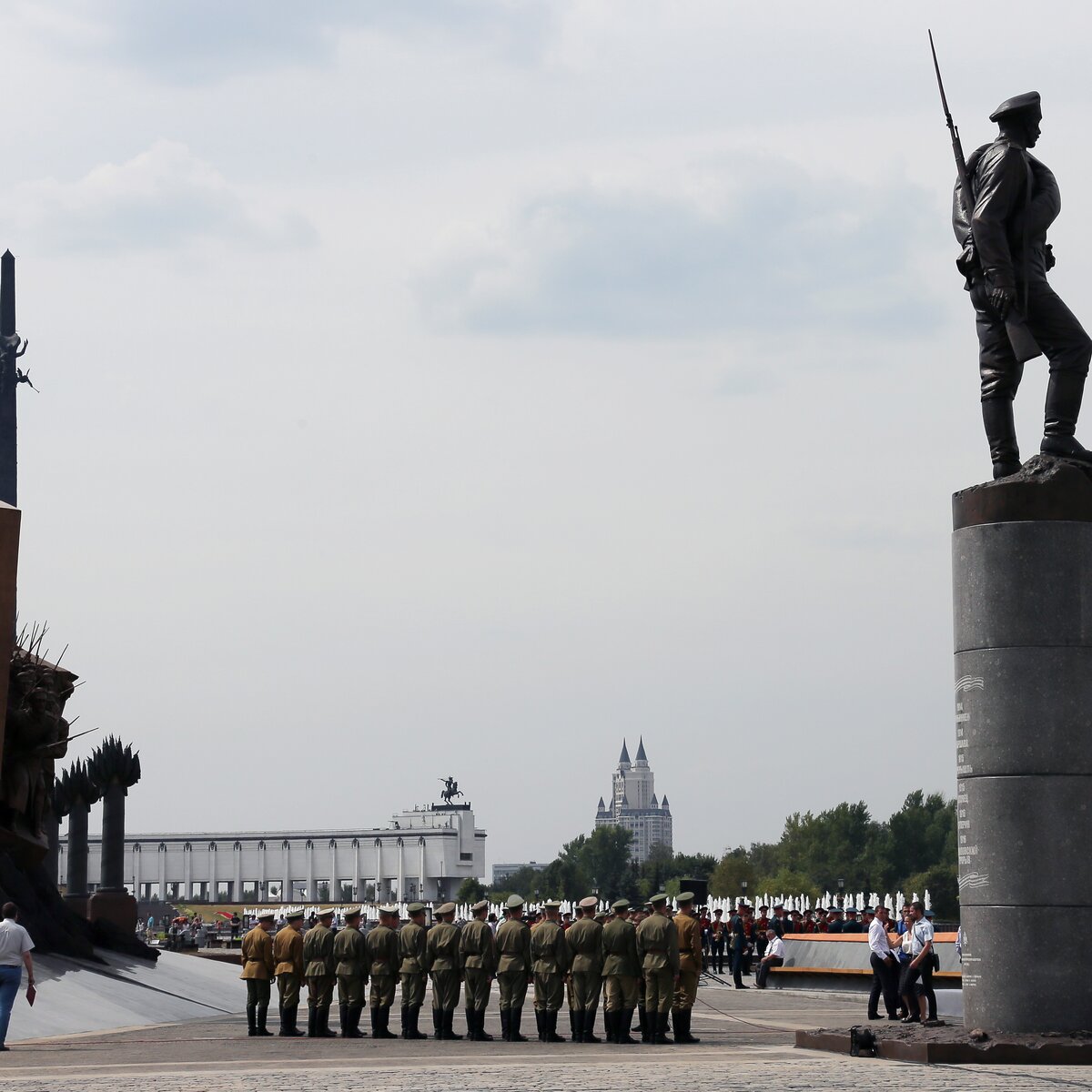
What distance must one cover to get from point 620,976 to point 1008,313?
7858 millimetres

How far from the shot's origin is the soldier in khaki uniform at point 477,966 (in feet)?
63.1

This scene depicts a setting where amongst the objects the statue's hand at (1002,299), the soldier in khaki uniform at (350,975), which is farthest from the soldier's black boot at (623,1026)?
the statue's hand at (1002,299)

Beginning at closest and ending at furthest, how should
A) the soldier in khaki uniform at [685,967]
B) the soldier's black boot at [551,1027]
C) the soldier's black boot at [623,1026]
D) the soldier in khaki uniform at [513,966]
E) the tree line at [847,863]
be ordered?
the soldier in khaki uniform at [685,967] < the soldier's black boot at [623,1026] < the soldier's black boot at [551,1027] < the soldier in khaki uniform at [513,966] < the tree line at [847,863]

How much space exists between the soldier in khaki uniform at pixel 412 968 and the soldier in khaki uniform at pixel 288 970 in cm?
113

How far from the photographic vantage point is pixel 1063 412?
1501 centimetres

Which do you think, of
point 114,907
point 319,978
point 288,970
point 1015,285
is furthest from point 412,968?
point 114,907

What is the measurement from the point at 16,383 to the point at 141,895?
111 m

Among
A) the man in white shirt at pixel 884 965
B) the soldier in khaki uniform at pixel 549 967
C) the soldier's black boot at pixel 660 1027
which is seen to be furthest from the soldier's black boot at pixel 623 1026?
the man in white shirt at pixel 884 965

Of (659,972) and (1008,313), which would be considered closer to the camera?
(1008,313)

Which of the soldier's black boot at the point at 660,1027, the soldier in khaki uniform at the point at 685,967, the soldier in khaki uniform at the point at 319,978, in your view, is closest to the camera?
the soldier's black boot at the point at 660,1027

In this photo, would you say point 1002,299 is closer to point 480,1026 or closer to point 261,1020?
point 480,1026

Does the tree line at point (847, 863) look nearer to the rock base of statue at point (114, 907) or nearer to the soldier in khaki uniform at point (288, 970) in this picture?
the rock base of statue at point (114, 907)

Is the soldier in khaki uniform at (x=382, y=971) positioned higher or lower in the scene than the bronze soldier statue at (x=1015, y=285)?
lower

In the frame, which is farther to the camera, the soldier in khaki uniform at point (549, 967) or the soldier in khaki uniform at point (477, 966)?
the soldier in khaki uniform at point (477, 966)
